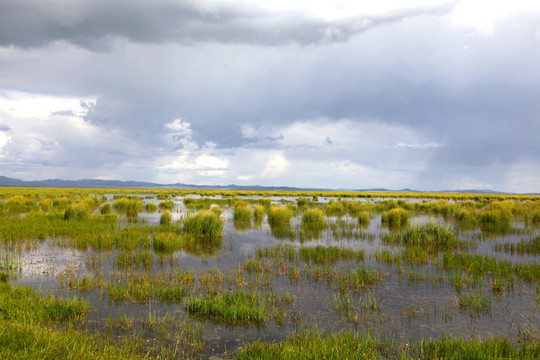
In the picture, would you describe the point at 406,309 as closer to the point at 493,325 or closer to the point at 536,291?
the point at 493,325

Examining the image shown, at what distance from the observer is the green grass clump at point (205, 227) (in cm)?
1906

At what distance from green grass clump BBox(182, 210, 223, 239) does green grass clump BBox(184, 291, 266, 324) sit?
10264 millimetres

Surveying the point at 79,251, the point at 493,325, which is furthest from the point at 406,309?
the point at 79,251

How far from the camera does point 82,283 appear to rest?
986 cm

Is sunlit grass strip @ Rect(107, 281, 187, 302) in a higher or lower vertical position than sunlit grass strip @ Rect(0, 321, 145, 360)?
lower

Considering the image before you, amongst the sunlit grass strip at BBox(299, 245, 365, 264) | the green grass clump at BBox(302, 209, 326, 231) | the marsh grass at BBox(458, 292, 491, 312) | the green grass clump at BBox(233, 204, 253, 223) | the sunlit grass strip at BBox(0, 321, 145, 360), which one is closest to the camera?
the sunlit grass strip at BBox(0, 321, 145, 360)

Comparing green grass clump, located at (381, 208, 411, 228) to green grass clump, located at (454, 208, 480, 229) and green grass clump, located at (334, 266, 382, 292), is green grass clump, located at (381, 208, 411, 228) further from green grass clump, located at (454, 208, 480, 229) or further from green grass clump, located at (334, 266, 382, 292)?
green grass clump, located at (334, 266, 382, 292)

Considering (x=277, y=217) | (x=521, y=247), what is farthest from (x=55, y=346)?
(x=277, y=217)

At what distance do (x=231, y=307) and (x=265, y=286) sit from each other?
247 centimetres

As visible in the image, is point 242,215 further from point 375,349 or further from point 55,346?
point 55,346

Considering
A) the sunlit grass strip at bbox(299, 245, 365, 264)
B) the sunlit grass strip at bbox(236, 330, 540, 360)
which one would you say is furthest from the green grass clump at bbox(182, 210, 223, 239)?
the sunlit grass strip at bbox(236, 330, 540, 360)

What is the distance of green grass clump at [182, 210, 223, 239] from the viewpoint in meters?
19.1

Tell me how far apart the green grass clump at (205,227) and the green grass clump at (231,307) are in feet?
33.7

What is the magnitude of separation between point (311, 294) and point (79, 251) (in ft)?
37.5
